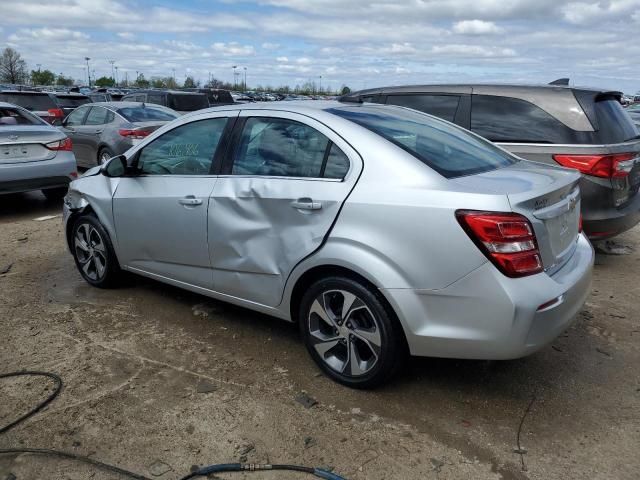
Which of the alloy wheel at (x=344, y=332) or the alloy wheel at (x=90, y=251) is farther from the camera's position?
the alloy wheel at (x=90, y=251)

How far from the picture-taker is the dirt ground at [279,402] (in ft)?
8.72

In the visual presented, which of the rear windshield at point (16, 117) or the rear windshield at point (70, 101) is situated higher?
the rear windshield at point (16, 117)

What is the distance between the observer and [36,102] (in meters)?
14.9

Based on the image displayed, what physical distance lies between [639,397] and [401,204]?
1.80 metres

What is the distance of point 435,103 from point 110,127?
6992 millimetres

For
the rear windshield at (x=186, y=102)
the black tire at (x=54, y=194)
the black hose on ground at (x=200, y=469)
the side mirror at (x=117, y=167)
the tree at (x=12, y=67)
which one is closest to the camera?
the black hose on ground at (x=200, y=469)

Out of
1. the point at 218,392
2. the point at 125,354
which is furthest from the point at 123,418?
the point at 125,354

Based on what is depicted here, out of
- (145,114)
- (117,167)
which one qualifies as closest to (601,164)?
(117,167)

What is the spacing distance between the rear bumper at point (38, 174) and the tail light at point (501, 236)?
661 cm

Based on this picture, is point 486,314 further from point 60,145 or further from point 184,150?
point 60,145

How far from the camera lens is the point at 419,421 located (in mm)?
2963

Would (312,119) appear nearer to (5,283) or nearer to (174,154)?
(174,154)

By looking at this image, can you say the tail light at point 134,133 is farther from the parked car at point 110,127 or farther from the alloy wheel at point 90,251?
the alloy wheel at point 90,251

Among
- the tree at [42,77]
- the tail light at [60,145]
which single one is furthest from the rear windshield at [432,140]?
the tree at [42,77]
